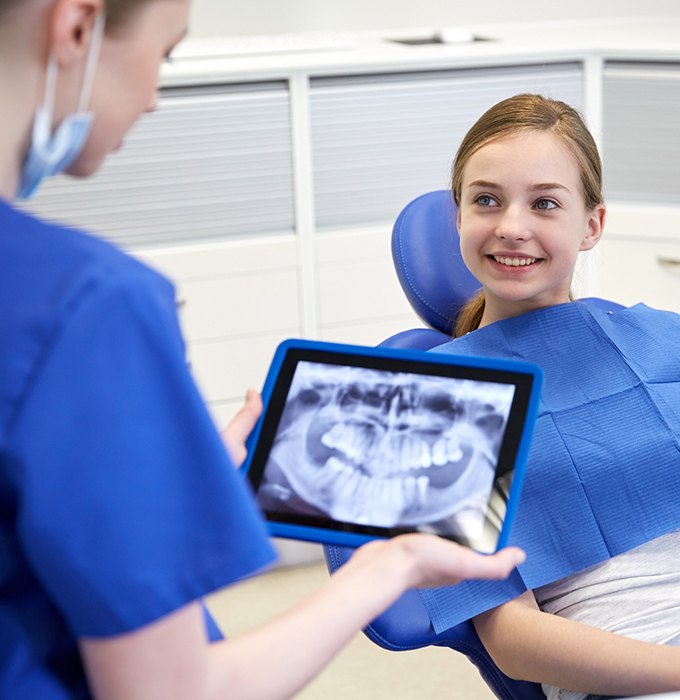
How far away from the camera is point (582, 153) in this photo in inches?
58.7

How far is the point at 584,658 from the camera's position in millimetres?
1235

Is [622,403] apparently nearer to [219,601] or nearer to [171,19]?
[171,19]

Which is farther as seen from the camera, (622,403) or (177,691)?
(622,403)

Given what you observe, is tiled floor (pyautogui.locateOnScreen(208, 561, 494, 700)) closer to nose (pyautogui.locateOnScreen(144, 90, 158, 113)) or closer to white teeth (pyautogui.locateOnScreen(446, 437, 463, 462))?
white teeth (pyautogui.locateOnScreen(446, 437, 463, 462))

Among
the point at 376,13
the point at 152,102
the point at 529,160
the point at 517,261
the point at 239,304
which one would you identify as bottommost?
the point at 239,304

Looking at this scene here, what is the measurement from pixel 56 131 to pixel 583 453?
2.64 ft

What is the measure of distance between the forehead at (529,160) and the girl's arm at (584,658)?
1.66ft

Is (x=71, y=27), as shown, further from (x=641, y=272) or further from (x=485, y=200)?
(x=641, y=272)

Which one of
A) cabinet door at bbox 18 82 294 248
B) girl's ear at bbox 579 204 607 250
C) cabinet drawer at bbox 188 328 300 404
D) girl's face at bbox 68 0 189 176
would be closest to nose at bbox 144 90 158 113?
girl's face at bbox 68 0 189 176

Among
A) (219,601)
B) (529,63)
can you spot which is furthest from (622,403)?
(529,63)

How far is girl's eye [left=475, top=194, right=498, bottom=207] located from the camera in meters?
1.48

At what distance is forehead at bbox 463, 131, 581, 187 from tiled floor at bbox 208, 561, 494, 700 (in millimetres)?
1067

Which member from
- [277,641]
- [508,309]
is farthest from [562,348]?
[277,641]

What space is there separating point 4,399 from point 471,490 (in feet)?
1.54
